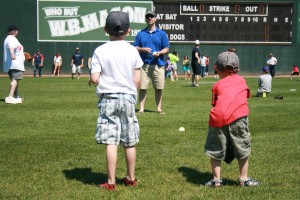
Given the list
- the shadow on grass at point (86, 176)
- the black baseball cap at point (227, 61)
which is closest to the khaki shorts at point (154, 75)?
the shadow on grass at point (86, 176)

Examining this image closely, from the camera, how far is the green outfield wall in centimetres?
3544

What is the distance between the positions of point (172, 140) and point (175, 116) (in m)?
3.08

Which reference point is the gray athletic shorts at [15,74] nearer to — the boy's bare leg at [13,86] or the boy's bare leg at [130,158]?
the boy's bare leg at [13,86]

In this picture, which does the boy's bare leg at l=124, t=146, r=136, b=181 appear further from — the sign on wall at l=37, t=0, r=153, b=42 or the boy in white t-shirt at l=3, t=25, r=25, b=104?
the sign on wall at l=37, t=0, r=153, b=42

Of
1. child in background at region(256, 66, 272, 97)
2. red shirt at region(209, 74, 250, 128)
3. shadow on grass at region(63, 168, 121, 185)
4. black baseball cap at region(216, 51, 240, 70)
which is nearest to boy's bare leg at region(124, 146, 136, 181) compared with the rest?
shadow on grass at region(63, 168, 121, 185)

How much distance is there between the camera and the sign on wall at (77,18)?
125 ft

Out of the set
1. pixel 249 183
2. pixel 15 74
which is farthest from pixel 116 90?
pixel 15 74

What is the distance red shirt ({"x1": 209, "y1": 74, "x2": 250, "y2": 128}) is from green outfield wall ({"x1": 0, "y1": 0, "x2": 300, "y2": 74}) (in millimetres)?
30250

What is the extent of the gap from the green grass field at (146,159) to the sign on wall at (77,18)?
27685 mm

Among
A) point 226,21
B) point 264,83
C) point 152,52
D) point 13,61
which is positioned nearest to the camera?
point 152,52

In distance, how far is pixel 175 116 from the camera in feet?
35.9

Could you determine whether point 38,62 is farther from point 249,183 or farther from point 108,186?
point 249,183

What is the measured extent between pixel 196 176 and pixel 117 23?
1830 millimetres

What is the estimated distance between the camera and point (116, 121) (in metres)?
5.05
